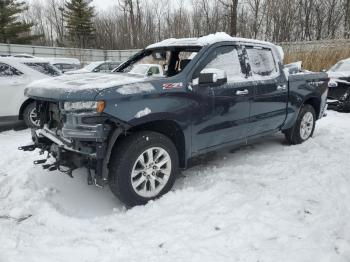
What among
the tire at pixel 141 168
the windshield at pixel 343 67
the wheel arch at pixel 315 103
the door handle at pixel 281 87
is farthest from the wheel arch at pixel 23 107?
the windshield at pixel 343 67

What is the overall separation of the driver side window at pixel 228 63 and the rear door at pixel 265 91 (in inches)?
8.5

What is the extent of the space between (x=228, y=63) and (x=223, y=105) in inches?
24.4

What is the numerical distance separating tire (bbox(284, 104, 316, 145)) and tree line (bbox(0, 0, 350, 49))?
13.6 meters

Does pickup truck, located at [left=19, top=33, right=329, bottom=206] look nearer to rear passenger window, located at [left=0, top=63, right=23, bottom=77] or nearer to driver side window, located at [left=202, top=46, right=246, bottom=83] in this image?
driver side window, located at [left=202, top=46, right=246, bottom=83]

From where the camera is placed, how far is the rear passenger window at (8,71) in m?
7.55

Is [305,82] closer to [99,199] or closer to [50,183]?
[99,199]

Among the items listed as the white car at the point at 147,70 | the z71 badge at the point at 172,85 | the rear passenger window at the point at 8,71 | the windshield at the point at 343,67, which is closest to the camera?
the z71 badge at the point at 172,85

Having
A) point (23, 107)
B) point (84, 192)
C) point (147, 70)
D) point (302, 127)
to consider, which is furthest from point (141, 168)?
point (23, 107)

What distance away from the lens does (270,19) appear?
2409cm

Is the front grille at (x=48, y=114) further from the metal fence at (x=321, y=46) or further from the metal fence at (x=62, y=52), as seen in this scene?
the metal fence at (x=62, y=52)

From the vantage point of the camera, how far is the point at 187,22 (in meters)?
43.2

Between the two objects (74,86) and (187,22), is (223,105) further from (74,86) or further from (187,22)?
(187,22)

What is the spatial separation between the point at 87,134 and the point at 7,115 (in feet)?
15.5

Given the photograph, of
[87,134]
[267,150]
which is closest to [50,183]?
[87,134]
